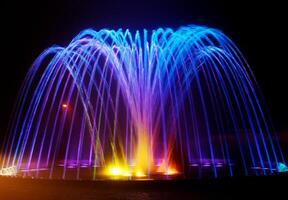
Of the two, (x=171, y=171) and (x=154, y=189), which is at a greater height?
(x=171, y=171)

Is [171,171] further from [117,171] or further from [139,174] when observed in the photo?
[117,171]

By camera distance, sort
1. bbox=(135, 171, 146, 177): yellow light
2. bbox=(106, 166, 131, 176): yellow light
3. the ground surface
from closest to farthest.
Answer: the ground surface < bbox=(135, 171, 146, 177): yellow light < bbox=(106, 166, 131, 176): yellow light

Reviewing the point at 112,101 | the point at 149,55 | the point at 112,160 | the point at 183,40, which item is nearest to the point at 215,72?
the point at 183,40

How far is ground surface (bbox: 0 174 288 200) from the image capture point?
437 inches

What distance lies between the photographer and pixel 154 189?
1116cm

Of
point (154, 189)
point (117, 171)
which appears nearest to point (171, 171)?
point (117, 171)

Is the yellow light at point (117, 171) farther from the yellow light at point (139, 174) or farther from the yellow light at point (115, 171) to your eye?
the yellow light at point (139, 174)

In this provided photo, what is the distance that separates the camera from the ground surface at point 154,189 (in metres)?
11.1

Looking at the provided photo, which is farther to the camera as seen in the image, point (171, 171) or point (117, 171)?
point (117, 171)

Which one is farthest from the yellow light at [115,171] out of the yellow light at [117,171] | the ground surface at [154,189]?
the ground surface at [154,189]

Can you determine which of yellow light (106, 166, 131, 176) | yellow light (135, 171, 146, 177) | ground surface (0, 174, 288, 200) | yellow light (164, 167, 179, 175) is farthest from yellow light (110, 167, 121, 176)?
ground surface (0, 174, 288, 200)

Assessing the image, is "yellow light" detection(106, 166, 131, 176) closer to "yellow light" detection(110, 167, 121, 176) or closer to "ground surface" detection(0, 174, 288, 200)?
"yellow light" detection(110, 167, 121, 176)

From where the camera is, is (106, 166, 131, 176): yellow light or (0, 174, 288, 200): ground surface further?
(106, 166, 131, 176): yellow light

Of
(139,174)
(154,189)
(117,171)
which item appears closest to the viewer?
(154,189)
